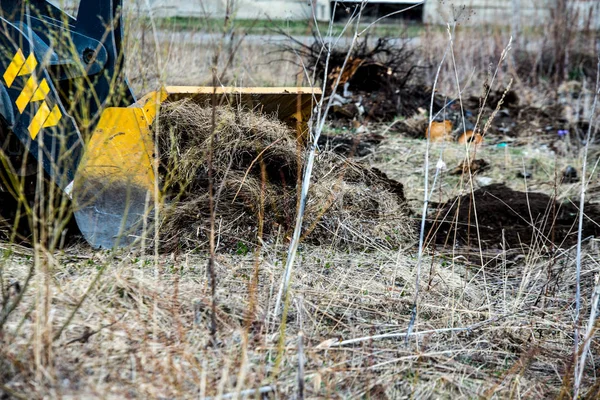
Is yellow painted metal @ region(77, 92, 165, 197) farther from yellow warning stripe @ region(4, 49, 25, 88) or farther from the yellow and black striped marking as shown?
yellow warning stripe @ region(4, 49, 25, 88)

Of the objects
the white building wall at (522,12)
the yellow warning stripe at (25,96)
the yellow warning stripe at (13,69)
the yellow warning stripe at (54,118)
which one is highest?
the white building wall at (522,12)

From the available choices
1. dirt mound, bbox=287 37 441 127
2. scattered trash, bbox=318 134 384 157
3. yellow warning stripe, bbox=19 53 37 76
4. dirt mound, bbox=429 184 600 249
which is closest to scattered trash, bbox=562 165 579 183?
dirt mound, bbox=429 184 600 249

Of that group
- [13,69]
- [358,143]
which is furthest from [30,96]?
[358,143]

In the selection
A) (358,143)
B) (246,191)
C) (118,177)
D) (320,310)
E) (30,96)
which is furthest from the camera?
(358,143)

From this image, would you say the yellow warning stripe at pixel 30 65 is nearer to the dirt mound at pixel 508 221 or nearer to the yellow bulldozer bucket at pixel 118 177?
the yellow bulldozer bucket at pixel 118 177

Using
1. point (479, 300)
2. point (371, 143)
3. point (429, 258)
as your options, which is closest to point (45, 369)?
point (479, 300)

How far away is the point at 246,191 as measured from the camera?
3553 mm

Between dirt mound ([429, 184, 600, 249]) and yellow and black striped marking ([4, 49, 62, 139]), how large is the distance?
2.02 m

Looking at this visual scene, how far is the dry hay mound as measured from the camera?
3.43m

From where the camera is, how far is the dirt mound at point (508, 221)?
3.92 m

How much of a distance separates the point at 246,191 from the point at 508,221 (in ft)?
5.55

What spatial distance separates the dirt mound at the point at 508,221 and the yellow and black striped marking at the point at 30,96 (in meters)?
2.02

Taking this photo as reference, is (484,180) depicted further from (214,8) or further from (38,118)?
(214,8)

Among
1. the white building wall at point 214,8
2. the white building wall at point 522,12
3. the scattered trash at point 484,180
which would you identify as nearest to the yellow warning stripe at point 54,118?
the white building wall at point 214,8
